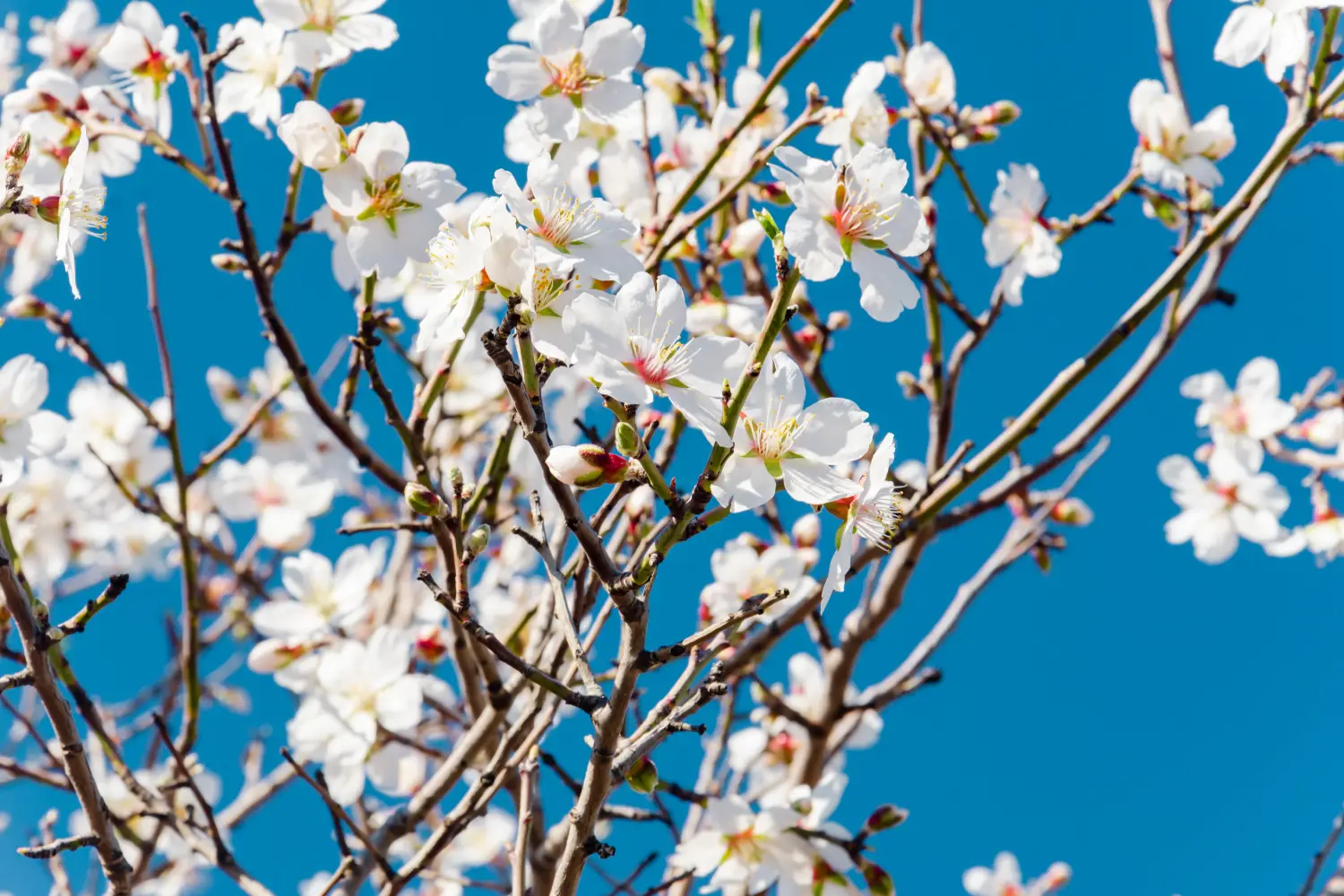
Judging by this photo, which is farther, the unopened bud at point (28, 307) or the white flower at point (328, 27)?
the unopened bud at point (28, 307)

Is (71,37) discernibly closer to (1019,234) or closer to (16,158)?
(16,158)

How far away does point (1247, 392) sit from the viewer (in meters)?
2.98

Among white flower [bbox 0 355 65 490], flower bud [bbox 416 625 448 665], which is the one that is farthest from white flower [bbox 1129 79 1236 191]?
white flower [bbox 0 355 65 490]

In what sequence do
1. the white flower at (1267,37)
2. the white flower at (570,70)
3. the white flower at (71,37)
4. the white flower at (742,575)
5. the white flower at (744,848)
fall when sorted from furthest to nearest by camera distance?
the white flower at (71,37)
the white flower at (742,575)
the white flower at (744,848)
the white flower at (1267,37)
the white flower at (570,70)

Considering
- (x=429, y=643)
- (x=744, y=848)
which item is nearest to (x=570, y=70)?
(x=429, y=643)

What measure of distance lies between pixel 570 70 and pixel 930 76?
0.87 metres

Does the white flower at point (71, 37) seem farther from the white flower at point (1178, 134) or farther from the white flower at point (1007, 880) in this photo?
the white flower at point (1007, 880)

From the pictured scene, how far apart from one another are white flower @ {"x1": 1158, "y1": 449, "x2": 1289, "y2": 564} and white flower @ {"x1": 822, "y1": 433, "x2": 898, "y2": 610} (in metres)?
2.17

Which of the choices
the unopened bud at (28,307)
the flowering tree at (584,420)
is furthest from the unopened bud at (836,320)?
the unopened bud at (28,307)

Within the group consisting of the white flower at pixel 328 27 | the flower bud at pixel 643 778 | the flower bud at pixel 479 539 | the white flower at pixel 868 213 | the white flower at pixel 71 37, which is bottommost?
the flower bud at pixel 643 778

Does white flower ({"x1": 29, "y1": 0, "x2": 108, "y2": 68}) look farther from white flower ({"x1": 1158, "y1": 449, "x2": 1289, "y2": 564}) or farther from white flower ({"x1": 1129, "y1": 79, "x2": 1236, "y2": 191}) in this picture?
white flower ({"x1": 1158, "y1": 449, "x2": 1289, "y2": 564})

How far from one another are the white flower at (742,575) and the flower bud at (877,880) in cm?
49

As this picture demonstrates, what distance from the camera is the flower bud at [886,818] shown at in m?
1.94

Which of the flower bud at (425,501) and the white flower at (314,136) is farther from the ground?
the white flower at (314,136)
